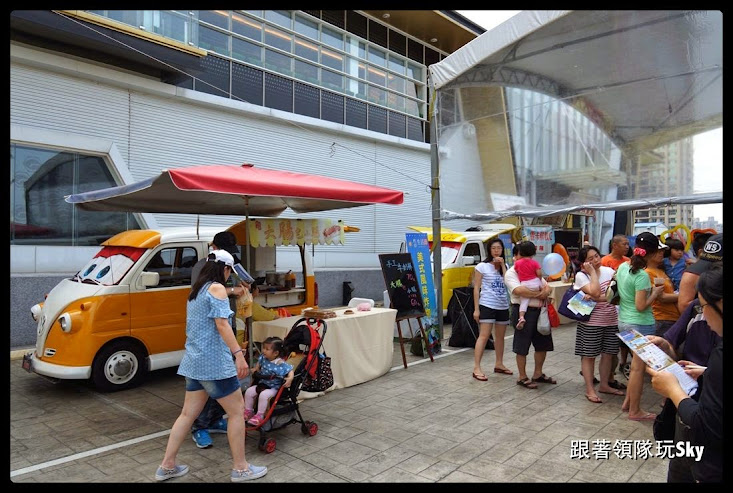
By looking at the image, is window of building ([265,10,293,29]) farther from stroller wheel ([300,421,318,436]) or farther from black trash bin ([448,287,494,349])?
stroller wheel ([300,421,318,436])

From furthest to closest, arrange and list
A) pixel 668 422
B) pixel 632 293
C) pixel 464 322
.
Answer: pixel 464 322
pixel 632 293
pixel 668 422

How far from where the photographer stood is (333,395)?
5.86 metres

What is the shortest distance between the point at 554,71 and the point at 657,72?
145 centimetres

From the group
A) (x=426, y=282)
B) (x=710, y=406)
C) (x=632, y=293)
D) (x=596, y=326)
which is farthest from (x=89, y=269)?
(x=710, y=406)

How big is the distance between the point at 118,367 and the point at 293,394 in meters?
2.82

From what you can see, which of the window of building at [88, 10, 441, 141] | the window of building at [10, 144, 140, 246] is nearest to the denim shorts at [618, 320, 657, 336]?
the window of building at [10, 144, 140, 246]

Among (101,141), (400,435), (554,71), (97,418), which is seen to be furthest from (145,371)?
(554,71)

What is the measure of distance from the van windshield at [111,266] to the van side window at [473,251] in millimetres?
7107

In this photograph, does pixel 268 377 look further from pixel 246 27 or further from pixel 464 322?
pixel 246 27

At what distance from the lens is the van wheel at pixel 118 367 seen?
5.88m

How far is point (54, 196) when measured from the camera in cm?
899

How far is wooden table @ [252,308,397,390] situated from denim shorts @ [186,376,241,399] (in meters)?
1.90

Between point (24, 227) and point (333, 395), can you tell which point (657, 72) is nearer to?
point (333, 395)

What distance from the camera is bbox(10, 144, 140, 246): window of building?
8.59 meters
